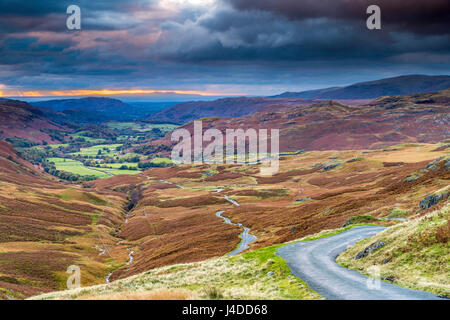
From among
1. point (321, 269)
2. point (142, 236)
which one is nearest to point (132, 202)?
point (142, 236)

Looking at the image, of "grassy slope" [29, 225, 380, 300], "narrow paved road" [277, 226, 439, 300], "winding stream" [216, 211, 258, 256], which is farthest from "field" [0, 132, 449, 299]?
"winding stream" [216, 211, 258, 256]

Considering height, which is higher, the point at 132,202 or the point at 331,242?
the point at 331,242

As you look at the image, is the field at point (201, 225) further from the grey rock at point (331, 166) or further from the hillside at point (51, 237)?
the grey rock at point (331, 166)

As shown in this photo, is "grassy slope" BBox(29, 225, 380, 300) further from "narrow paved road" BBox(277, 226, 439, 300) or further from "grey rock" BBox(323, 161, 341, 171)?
"grey rock" BBox(323, 161, 341, 171)

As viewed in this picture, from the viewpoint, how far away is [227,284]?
28391mm

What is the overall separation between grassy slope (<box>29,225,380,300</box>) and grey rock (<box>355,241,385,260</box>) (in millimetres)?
6214

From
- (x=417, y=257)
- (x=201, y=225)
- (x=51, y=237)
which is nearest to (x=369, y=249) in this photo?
(x=417, y=257)

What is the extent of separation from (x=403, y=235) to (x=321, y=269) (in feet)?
22.6

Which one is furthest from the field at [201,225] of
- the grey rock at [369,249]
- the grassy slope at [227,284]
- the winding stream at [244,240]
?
the grey rock at [369,249]

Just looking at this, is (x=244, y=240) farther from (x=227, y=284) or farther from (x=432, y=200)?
(x=227, y=284)

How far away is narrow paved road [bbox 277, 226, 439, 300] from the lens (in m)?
19.5

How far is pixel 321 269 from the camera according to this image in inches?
1059

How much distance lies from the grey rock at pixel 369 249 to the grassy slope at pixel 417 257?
481mm
